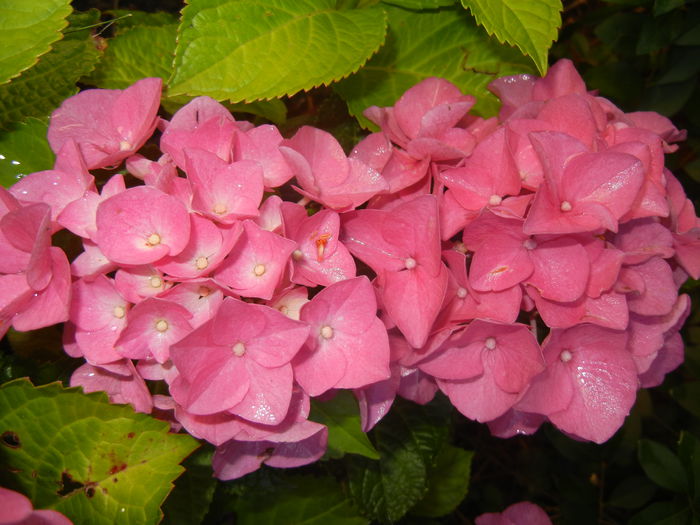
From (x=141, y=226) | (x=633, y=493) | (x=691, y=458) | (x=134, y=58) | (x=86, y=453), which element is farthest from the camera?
(x=633, y=493)

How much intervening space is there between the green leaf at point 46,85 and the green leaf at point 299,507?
68 centimetres

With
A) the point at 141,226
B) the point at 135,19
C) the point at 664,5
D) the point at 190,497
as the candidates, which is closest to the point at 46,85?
the point at 135,19

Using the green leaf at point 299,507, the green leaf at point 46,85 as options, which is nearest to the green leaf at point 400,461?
the green leaf at point 299,507

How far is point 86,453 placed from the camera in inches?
26.0

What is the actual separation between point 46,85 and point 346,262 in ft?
1.43

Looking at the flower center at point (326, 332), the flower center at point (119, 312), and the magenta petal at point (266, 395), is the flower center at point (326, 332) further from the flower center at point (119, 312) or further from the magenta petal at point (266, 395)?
the flower center at point (119, 312)

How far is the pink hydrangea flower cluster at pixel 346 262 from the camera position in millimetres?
561

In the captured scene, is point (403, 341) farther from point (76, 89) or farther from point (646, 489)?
point (646, 489)

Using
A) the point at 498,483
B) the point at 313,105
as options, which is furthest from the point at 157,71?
the point at 498,483

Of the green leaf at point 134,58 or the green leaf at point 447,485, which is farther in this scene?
the green leaf at point 447,485

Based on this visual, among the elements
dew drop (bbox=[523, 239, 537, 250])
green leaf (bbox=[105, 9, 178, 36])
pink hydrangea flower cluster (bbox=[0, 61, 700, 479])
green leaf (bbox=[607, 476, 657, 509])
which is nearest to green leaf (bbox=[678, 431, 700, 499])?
green leaf (bbox=[607, 476, 657, 509])

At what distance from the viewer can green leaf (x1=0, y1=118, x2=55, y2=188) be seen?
0.72m

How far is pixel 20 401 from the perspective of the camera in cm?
65

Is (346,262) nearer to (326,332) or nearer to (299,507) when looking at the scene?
(326,332)
